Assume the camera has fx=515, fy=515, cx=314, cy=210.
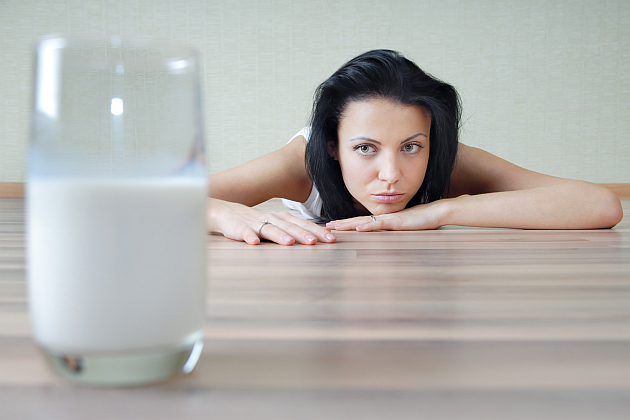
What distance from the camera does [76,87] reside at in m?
0.21

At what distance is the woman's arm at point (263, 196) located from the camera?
0.84 m

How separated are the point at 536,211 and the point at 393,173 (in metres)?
0.34

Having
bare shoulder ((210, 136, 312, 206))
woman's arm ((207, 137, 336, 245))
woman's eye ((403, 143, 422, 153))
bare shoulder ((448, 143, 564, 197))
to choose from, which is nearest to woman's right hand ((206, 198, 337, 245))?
woman's arm ((207, 137, 336, 245))

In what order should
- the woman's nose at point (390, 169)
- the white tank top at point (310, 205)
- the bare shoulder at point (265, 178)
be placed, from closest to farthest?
1. the woman's nose at point (390, 169)
2. the bare shoulder at point (265, 178)
3. the white tank top at point (310, 205)

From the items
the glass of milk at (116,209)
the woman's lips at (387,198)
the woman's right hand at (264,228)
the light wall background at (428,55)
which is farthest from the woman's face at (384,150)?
the light wall background at (428,55)

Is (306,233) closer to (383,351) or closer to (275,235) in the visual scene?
(275,235)

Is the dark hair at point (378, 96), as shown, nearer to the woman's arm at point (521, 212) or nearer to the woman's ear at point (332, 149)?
the woman's ear at point (332, 149)

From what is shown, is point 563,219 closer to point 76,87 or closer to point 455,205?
point 455,205

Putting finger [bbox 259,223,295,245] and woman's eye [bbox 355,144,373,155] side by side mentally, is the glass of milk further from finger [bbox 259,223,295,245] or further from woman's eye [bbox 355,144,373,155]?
woman's eye [bbox 355,144,373,155]

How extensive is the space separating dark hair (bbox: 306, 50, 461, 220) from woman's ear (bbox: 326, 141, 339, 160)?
0.01 m

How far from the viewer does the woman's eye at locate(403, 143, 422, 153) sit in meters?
1.32

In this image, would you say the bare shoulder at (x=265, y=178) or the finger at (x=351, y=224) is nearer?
the finger at (x=351, y=224)

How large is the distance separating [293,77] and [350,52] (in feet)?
1.50

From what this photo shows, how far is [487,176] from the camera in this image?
159 cm
